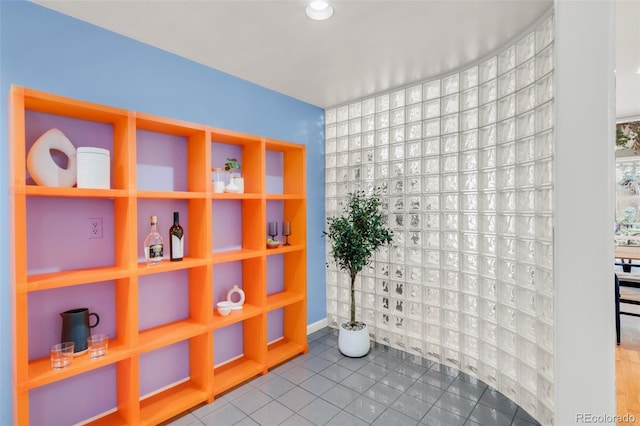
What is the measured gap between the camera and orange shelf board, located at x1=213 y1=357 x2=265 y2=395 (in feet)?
7.67

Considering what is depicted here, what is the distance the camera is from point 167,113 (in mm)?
2279

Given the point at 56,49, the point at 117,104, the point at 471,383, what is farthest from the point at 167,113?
the point at 471,383

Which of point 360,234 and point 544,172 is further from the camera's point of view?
point 360,234

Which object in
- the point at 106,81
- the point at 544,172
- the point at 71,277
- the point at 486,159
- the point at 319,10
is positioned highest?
the point at 319,10

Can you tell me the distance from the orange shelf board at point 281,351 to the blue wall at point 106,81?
164cm

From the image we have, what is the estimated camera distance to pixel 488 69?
235cm

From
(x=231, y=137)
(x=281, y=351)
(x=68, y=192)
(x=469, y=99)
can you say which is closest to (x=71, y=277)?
(x=68, y=192)

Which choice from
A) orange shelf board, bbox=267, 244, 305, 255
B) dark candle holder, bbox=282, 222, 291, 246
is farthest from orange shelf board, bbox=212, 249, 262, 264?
dark candle holder, bbox=282, 222, 291, 246

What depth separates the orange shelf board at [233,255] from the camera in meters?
2.30

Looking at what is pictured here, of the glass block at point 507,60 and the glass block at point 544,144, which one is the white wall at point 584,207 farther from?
the glass block at point 507,60

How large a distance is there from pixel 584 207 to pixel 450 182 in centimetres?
143

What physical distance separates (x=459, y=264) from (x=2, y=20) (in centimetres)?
324

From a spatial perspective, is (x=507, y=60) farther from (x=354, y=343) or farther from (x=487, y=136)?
(x=354, y=343)

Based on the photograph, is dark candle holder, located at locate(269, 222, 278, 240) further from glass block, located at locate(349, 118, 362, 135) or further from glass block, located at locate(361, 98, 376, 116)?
glass block, located at locate(361, 98, 376, 116)
